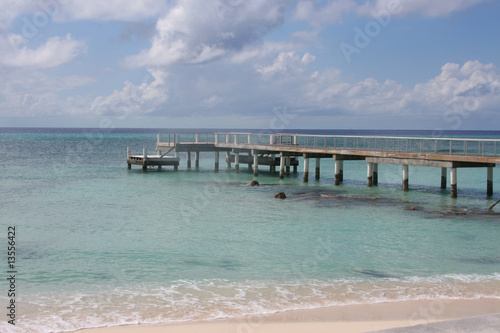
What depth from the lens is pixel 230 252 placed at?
56.3ft

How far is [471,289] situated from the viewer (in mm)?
13133

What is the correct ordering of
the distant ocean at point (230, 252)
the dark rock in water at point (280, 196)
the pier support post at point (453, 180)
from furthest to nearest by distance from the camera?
the dark rock in water at point (280, 196) → the pier support post at point (453, 180) → the distant ocean at point (230, 252)

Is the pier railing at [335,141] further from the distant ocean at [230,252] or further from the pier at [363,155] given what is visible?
the distant ocean at [230,252]

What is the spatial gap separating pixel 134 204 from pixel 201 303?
1691 centimetres

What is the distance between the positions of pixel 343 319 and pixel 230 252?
6.95 meters

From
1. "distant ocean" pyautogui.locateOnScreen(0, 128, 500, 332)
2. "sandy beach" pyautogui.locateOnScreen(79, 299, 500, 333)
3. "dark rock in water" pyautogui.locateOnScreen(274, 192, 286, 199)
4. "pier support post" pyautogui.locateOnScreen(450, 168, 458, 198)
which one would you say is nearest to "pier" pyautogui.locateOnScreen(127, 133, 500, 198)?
"pier support post" pyautogui.locateOnScreen(450, 168, 458, 198)

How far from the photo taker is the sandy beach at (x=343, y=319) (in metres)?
10.2

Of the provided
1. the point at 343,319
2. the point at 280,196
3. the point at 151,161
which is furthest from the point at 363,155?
the point at 343,319

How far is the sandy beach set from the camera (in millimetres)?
10180

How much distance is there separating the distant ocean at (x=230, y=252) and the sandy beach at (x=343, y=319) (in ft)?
1.51

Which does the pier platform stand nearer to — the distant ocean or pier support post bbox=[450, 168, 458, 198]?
the distant ocean

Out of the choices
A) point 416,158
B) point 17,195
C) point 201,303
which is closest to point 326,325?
point 201,303

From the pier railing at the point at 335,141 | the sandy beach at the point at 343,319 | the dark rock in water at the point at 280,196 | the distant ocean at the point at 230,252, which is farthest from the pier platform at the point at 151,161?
the sandy beach at the point at 343,319

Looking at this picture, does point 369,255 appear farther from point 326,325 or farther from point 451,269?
point 326,325
